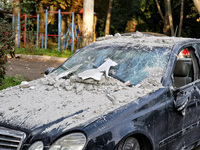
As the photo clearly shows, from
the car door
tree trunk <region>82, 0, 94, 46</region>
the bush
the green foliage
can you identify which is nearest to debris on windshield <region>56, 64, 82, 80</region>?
the car door

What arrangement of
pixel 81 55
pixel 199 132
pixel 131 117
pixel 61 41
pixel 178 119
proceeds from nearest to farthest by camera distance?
pixel 131 117, pixel 178 119, pixel 199 132, pixel 81 55, pixel 61 41

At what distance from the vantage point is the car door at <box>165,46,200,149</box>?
358cm

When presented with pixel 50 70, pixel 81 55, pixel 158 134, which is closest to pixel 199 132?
pixel 158 134

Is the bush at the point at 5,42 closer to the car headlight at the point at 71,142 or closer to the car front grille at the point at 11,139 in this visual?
the car front grille at the point at 11,139

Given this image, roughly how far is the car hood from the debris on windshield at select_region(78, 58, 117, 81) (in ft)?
0.27

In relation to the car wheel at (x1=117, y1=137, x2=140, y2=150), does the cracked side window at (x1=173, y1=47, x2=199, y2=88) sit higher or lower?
higher

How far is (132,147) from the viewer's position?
3086 millimetres

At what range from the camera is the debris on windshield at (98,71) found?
3.69 m

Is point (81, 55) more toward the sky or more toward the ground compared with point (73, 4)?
more toward the ground

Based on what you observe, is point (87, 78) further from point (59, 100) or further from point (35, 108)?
point (35, 108)

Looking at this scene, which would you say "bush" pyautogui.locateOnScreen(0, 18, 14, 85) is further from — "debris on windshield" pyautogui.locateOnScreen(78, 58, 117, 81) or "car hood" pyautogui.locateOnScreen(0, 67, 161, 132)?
"debris on windshield" pyautogui.locateOnScreen(78, 58, 117, 81)

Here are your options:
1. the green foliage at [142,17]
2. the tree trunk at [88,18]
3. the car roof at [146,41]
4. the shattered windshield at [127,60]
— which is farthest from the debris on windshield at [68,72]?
the green foliage at [142,17]

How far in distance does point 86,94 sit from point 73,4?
55.4 ft

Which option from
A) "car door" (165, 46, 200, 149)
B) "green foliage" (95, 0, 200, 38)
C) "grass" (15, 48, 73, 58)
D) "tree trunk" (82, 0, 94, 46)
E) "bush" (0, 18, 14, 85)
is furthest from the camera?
"green foliage" (95, 0, 200, 38)
